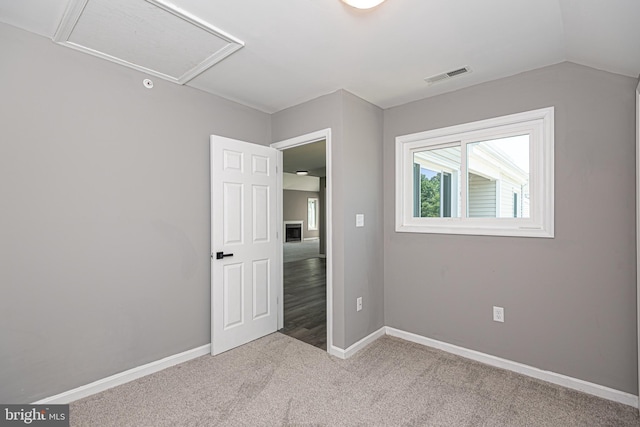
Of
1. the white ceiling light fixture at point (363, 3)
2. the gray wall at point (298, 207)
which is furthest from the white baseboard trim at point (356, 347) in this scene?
the gray wall at point (298, 207)

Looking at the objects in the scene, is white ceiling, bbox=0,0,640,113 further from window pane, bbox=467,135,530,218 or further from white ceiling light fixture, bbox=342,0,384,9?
window pane, bbox=467,135,530,218

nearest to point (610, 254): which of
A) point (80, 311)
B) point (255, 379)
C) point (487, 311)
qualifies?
point (487, 311)

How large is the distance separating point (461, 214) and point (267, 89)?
7.19 feet

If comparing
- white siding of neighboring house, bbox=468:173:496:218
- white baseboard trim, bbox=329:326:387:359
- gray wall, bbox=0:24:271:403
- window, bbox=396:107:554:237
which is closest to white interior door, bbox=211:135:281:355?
gray wall, bbox=0:24:271:403

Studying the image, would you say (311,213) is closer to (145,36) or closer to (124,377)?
(124,377)

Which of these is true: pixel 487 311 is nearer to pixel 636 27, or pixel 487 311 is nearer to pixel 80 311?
pixel 636 27

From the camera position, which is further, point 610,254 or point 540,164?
point 540,164

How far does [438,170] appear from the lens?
3248 millimetres

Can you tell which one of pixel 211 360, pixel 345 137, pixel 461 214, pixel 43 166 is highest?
pixel 345 137

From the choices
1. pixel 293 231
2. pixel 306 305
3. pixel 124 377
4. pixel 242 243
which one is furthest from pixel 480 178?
pixel 293 231

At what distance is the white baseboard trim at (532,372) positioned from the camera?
2133mm

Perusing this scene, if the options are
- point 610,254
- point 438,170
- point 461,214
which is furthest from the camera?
point 438,170

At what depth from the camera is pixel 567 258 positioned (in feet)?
7.60

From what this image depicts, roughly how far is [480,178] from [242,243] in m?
2.41
